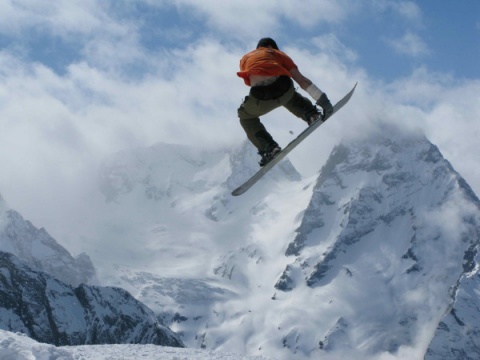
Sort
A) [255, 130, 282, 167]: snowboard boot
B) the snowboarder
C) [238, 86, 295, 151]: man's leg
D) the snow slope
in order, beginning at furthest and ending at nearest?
[255, 130, 282, 167]: snowboard boot, [238, 86, 295, 151]: man's leg, the snowboarder, the snow slope

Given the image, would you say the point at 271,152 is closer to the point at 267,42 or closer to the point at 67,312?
the point at 267,42

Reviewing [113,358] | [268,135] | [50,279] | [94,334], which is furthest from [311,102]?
[50,279]

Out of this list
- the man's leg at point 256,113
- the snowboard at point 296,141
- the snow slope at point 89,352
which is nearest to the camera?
the snow slope at point 89,352

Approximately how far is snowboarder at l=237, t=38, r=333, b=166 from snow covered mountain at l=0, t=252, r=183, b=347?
150 m

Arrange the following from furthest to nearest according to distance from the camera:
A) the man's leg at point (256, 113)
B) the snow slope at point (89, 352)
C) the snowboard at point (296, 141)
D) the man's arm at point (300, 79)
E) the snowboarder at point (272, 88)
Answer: the snowboard at point (296, 141) → the man's leg at point (256, 113) → the man's arm at point (300, 79) → the snowboarder at point (272, 88) → the snow slope at point (89, 352)

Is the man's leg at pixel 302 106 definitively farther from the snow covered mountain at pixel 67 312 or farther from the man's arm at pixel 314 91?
the snow covered mountain at pixel 67 312

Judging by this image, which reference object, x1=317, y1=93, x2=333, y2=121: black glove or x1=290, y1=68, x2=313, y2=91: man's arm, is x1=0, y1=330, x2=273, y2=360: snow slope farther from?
x1=290, y1=68, x2=313, y2=91: man's arm

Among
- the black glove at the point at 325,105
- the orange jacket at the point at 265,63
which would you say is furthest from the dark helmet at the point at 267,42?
the black glove at the point at 325,105

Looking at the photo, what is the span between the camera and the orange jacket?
1538cm

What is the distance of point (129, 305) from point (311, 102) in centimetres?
16780

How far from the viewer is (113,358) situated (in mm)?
17812

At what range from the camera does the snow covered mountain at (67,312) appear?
164 m

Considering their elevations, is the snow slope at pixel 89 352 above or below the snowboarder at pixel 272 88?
below

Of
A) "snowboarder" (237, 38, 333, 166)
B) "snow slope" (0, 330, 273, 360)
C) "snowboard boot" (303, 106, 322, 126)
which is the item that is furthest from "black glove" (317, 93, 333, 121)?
"snow slope" (0, 330, 273, 360)
